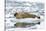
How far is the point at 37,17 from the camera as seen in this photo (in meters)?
0.83

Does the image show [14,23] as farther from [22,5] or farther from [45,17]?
[45,17]

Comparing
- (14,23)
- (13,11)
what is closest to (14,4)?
(13,11)

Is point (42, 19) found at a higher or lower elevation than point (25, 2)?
lower

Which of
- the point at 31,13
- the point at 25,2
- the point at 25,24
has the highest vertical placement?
the point at 25,2

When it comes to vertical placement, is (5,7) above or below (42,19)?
above

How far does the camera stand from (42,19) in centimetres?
84

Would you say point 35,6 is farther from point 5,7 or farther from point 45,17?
point 5,7

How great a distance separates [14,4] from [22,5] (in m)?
0.08

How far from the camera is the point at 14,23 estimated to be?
79cm

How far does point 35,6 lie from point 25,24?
20cm

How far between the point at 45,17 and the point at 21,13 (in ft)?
0.80

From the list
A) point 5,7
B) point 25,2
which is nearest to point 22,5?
point 25,2
